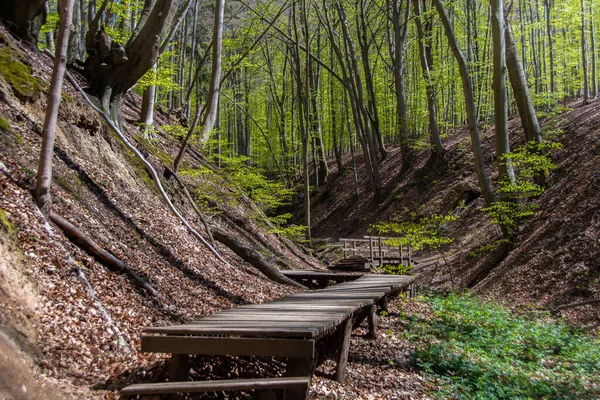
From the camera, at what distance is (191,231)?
866 cm

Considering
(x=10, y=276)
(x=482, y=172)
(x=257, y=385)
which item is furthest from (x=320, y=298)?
(x=482, y=172)

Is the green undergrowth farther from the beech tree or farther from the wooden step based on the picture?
the beech tree

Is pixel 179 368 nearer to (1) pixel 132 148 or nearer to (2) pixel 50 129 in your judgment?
(2) pixel 50 129

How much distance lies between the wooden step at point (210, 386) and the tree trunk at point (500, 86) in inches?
426

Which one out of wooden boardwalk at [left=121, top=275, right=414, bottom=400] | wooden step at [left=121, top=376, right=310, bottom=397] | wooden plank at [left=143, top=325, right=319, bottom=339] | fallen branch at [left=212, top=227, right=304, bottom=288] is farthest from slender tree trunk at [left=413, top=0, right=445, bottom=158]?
wooden step at [left=121, top=376, right=310, bottom=397]

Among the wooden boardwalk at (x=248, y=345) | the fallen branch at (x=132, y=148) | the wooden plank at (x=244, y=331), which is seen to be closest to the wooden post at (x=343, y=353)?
the wooden boardwalk at (x=248, y=345)

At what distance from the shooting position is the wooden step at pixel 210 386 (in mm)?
3035

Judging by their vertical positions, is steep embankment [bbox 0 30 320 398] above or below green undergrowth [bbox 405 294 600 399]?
above

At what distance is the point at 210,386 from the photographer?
312 centimetres

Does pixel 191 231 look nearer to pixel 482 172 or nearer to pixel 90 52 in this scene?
pixel 90 52

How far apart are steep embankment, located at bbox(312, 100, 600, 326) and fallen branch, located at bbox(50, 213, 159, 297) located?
8.02m

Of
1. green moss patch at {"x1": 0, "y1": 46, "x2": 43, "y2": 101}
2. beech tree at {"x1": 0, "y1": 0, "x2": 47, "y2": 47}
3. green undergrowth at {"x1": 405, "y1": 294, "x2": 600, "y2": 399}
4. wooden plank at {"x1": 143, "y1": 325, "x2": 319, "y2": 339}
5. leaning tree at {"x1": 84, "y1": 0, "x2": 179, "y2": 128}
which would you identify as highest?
beech tree at {"x1": 0, "y1": 0, "x2": 47, "y2": 47}

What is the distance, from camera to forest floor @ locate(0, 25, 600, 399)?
3.68 meters

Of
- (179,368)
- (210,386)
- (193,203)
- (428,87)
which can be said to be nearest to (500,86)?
(428,87)
